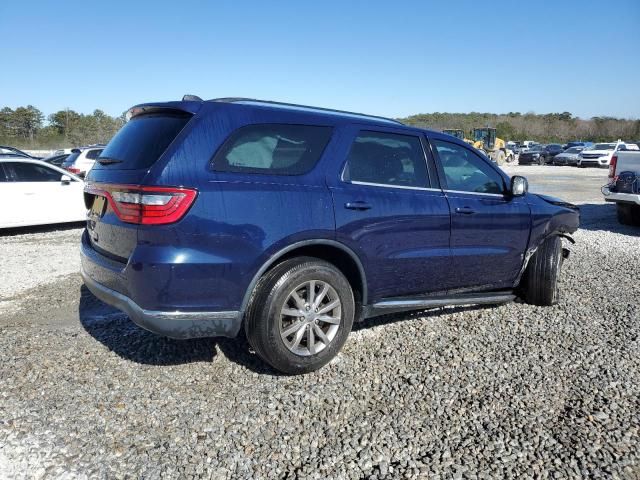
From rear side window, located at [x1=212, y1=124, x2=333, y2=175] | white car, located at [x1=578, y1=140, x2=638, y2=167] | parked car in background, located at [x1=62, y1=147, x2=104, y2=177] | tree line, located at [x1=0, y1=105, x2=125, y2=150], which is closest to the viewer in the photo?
rear side window, located at [x1=212, y1=124, x2=333, y2=175]

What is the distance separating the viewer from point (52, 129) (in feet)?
184

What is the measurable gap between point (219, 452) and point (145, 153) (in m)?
1.87

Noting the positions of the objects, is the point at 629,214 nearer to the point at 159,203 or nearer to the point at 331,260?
the point at 331,260

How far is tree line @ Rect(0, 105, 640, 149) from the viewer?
164ft

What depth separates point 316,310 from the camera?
3.51 m

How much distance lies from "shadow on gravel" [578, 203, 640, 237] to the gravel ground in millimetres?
5732

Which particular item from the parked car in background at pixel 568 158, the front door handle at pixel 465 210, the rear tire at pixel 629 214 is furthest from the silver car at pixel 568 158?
the front door handle at pixel 465 210

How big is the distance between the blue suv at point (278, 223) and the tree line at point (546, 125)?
231ft

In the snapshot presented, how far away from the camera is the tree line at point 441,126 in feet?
164

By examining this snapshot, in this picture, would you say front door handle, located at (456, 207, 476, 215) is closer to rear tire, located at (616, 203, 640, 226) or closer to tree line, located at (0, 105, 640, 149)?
rear tire, located at (616, 203, 640, 226)

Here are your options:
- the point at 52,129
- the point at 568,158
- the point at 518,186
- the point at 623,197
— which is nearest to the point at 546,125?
the point at 568,158

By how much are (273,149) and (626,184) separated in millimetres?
8631

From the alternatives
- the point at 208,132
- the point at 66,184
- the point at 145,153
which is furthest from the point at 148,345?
the point at 66,184

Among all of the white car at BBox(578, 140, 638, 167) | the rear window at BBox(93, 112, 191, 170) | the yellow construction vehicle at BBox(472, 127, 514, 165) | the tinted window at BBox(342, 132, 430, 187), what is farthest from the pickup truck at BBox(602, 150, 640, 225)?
the white car at BBox(578, 140, 638, 167)
